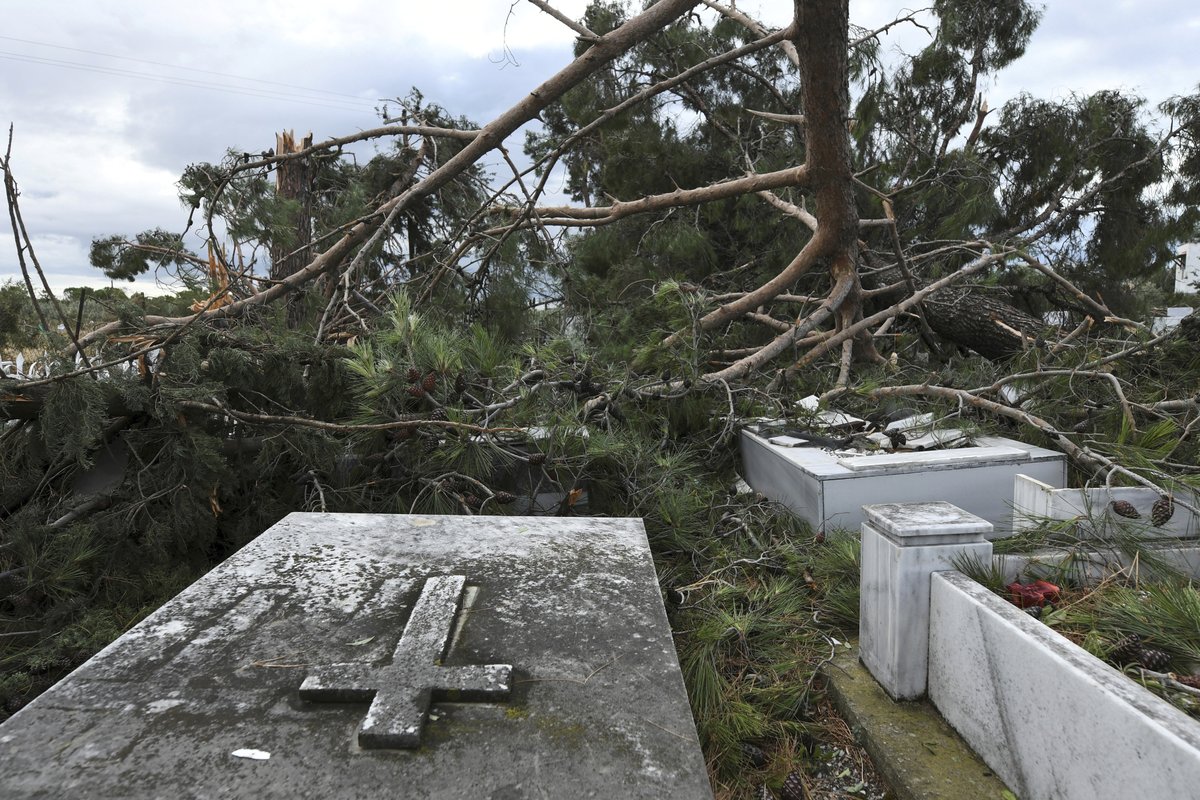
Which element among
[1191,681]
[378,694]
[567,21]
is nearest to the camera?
[378,694]

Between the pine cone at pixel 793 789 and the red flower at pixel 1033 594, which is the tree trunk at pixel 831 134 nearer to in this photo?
the red flower at pixel 1033 594

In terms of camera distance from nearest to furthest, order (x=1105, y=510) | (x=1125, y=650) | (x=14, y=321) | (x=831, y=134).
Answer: (x=1125, y=650) < (x=1105, y=510) < (x=831, y=134) < (x=14, y=321)

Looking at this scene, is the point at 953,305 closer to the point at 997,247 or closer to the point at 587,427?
the point at 997,247

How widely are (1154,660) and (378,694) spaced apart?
175cm

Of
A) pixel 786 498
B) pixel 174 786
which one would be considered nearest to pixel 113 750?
pixel 174 786

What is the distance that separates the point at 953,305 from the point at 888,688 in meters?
4.17

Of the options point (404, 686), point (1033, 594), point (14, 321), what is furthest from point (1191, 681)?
point (14, 321)

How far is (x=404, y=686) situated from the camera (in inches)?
55.1

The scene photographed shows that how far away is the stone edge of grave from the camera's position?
6.13ft

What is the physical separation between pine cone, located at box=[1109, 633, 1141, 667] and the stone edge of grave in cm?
43

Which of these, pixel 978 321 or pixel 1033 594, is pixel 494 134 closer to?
pixel 1033 594

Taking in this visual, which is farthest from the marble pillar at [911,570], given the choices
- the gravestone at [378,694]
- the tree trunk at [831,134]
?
→ the tree trunk at [831,134]

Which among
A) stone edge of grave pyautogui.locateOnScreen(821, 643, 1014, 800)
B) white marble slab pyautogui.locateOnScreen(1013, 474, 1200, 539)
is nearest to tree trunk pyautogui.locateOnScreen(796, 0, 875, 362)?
white marble slab pyautogui.locateOnScreen(1013, 474, 1200, 539)

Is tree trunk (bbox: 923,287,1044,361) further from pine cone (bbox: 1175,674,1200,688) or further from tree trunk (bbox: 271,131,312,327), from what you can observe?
tree trunk (bbox: 271,131,312,327)
